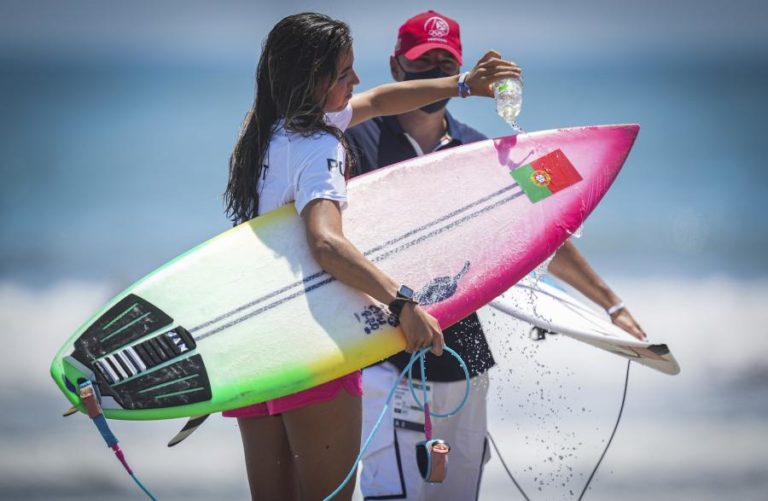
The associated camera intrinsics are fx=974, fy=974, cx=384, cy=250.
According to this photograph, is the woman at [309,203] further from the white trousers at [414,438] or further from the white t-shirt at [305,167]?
the white trousers at [414,438]

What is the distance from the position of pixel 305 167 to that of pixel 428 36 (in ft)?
3.95

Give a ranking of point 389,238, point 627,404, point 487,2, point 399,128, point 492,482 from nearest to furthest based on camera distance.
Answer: point 389,238 → point 399,128 → point 492,482 → point 627,404 → point 487,2

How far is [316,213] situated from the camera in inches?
90.7

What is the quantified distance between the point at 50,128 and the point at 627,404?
6614mm

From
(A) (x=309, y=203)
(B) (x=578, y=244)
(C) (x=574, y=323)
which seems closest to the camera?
(A) (x=309, y=203)

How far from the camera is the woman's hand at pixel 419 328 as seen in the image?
233 centimetres

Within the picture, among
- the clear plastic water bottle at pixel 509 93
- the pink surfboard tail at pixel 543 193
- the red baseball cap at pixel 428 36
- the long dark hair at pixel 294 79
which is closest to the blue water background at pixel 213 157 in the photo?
the red baseball cap at pixel 428 36

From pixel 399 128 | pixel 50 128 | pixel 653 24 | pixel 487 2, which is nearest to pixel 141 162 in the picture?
pixel 50 128

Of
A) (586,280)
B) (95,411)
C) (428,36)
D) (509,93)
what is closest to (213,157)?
(428,36)

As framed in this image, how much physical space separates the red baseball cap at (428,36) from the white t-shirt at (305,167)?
Result: 1.09 m

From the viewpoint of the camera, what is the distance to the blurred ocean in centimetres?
493

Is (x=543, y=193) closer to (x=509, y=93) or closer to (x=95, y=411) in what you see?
(x=509, y=93)

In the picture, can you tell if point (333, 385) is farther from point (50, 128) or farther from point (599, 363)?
point (50, 128)

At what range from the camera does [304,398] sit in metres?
2.33
